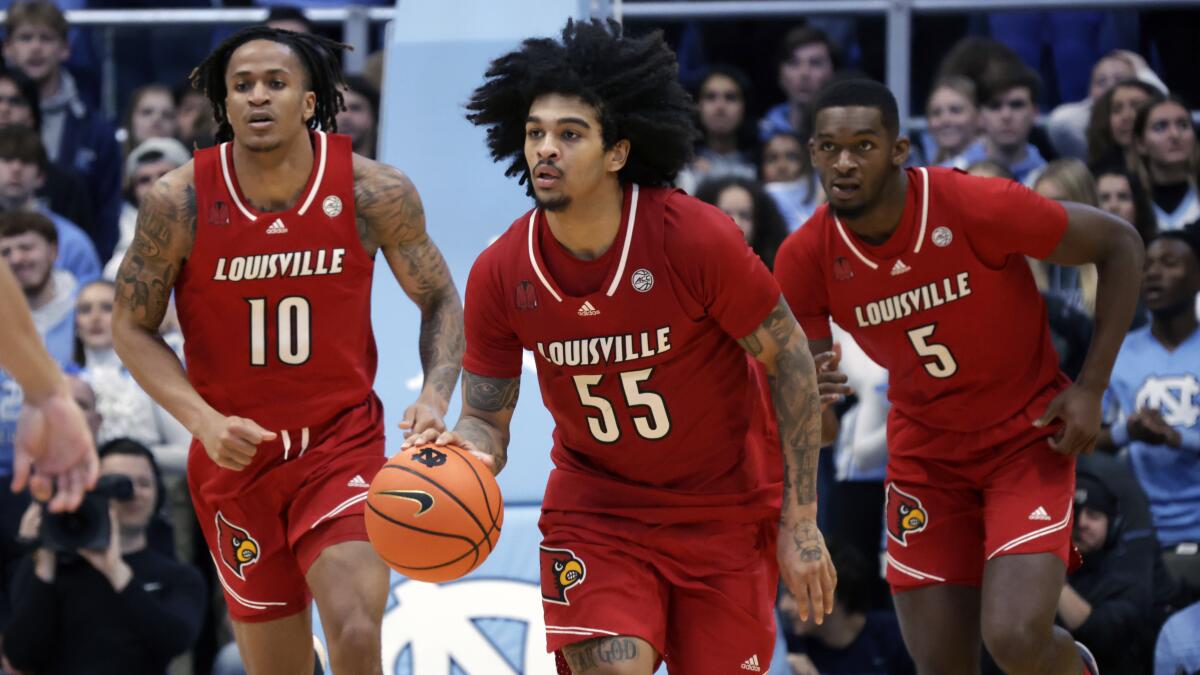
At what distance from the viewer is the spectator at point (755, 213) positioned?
8156 millimetres

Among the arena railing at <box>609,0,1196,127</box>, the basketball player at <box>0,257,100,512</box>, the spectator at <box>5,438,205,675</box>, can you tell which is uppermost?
the arena railing at <box>609,0,1196,127</box>

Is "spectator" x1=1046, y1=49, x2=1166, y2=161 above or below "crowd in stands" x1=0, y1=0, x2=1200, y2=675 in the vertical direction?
above

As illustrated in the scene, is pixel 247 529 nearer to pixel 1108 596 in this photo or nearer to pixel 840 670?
pixel 840 670

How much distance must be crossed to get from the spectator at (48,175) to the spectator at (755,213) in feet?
11.0

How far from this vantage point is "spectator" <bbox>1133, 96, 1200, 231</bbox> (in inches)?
338

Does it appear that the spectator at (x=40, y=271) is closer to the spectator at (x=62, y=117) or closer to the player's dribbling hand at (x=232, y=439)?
the spectator at (x=62, y=117)

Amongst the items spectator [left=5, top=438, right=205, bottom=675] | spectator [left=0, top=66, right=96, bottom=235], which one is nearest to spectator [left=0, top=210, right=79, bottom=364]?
spectator [left=0, top=66, right=96, bottom=235]

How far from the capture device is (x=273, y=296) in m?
5.54

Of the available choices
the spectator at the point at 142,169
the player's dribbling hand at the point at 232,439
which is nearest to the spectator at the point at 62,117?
the spectator at the point at 142,169

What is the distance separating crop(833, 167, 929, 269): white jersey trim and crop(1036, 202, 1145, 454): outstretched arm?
0.42 metres

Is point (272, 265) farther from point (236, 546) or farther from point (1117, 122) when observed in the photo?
point (1117, 122)

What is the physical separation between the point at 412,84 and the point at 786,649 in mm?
3335

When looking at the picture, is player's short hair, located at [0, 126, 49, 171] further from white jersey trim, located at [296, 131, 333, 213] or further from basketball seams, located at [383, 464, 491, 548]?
basketball seams, located at [383, 464, 491, 548]

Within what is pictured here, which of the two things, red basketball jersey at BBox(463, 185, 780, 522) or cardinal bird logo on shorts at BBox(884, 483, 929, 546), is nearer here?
red basketball jersey at BBox(463, 185, 780, 522)
